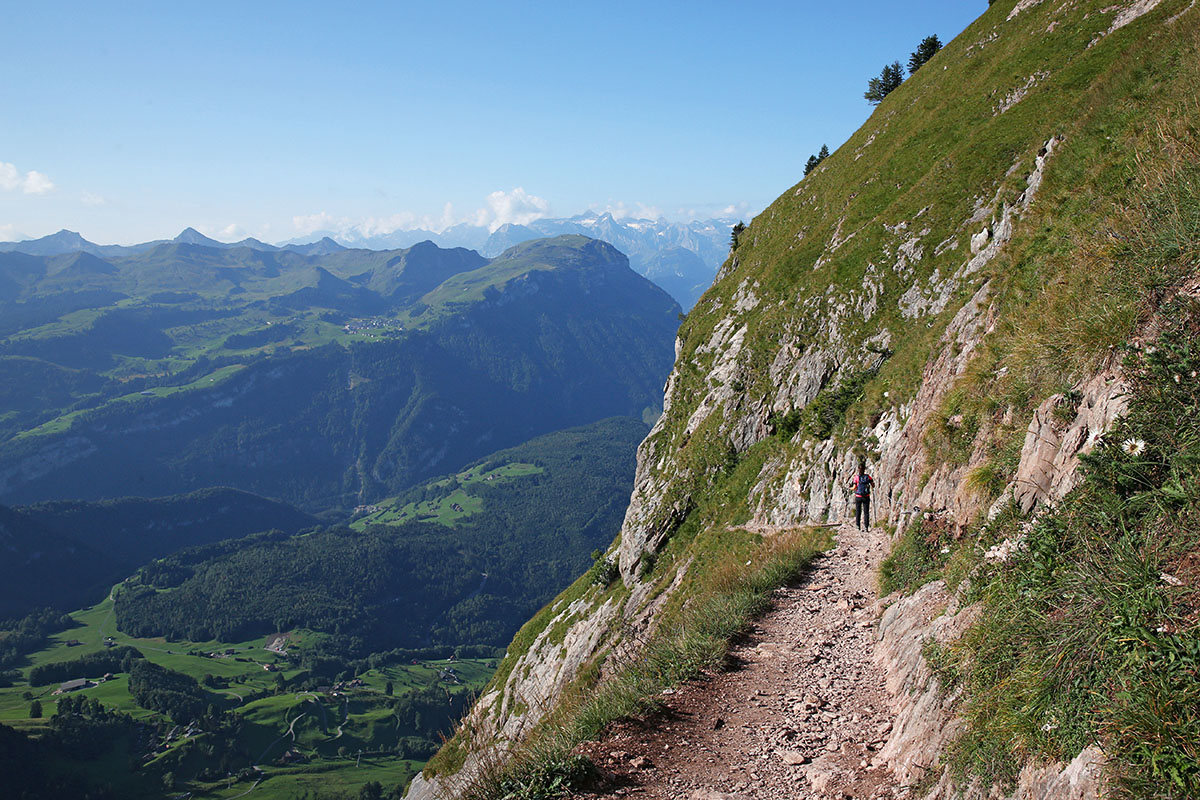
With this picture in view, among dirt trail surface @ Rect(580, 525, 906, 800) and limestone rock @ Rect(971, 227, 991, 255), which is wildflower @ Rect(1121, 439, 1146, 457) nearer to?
dirt trail surface @ Rect(580, 525, 906, 800)

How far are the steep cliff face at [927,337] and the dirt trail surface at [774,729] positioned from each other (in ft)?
2.11

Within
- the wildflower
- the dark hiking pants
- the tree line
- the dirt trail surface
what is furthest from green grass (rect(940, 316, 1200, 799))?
the tree line

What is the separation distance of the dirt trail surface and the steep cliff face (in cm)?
64

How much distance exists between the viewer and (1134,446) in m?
6.90

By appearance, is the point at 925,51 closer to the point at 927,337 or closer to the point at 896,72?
the point at 896,72

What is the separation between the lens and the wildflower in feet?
22.3

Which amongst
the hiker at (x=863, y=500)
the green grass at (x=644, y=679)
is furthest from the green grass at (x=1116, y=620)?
the hiker at (x=863, y=500)

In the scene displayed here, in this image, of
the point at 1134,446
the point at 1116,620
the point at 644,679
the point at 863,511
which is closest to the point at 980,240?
the point at 863,511

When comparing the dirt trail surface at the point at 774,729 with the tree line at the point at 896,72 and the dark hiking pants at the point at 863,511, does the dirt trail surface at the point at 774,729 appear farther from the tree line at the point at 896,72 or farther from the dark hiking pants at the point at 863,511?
the tree line at the point at 896,72

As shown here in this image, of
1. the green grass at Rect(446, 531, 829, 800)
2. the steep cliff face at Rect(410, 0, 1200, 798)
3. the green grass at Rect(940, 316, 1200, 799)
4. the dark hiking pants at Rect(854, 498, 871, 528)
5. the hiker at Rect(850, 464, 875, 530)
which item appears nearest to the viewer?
the green grass at Rect(940, 316, 1200, 799)

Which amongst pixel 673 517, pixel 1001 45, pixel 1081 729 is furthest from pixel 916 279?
pixel 1081 729

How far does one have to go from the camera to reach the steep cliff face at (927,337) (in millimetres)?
8930

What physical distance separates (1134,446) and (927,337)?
19437 mm

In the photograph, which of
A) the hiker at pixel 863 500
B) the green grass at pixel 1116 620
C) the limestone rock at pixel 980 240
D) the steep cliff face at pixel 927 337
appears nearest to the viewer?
the green grass at pixel 1116 620
